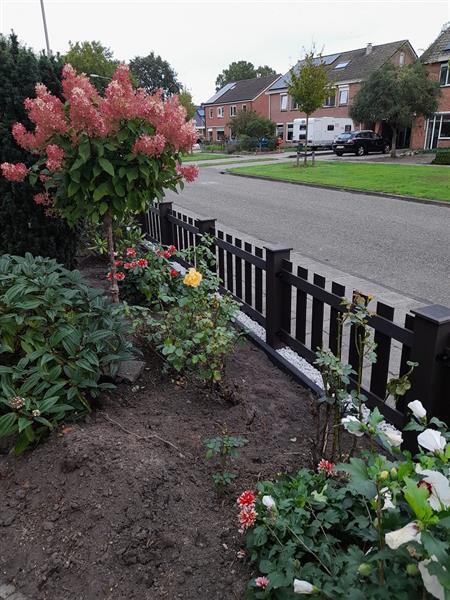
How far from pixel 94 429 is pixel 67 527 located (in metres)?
0.56

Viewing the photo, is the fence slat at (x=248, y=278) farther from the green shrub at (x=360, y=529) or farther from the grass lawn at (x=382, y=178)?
the grass lawn at (x=382, y=178)

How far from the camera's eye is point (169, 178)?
3504 mm

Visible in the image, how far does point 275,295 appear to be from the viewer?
3594 millimetres

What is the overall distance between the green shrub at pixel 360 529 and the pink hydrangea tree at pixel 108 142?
84.0 inches

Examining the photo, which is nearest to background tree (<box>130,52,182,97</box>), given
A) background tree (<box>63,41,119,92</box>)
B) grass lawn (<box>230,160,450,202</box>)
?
background tree (<box>63,41,119,92</box>)

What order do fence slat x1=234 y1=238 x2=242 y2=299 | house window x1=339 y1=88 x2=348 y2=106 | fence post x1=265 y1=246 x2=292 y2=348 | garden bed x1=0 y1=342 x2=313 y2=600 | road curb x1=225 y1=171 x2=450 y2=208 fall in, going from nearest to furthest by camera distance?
garden bed x1=0 y1=342 x2=313 y2=600 < fence post x1=265 y1=246 x2=292 y2=348 < fence slat x1=234 y1=238 x2=242 y2=299 < road curb x1=225 y1=171 x2=450 y2=208 < house window x1=339 y1=88 x2=348 y2=106

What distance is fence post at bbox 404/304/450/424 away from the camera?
2.11 metres

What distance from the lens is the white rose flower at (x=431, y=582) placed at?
98cm

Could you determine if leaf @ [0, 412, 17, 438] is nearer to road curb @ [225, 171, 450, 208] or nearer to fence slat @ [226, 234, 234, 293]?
fence slat @ [226, 234, 234, 293]

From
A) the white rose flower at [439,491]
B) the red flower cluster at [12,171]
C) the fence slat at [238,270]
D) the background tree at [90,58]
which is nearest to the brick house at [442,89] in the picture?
the background tree at [90,58]

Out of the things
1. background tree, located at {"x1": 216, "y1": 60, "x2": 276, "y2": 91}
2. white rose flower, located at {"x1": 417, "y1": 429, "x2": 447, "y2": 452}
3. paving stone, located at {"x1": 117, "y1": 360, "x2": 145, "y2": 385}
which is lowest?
paving stone, located at {"x1": 117, "y1": 360, "x2": 145, "y2": 385}

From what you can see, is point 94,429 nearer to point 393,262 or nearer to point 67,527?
point 67,527

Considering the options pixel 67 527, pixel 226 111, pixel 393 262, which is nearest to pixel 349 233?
pixel 393 262

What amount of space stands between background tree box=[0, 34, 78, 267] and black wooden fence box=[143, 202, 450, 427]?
141cm
